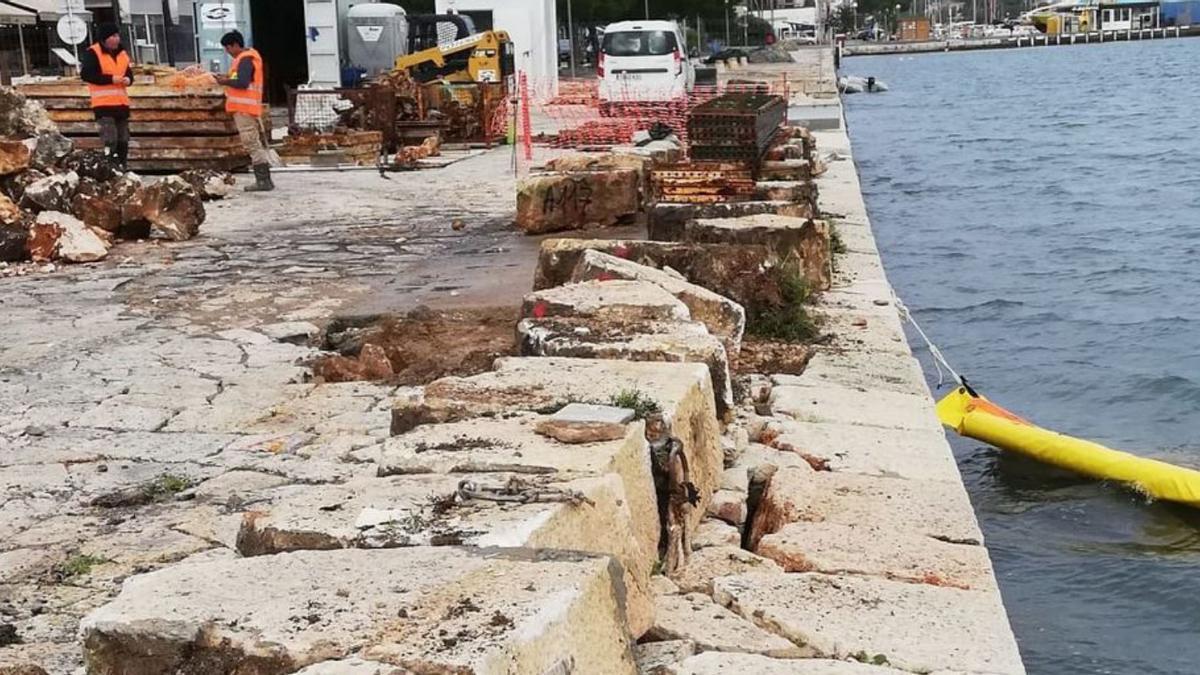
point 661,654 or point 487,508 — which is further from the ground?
point 487,508

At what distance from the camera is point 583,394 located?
417 centimetres

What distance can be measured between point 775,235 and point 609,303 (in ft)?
8.94

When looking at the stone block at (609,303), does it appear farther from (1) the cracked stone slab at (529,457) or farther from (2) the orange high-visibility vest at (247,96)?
(2) the orange high-visibility vest at (247,96)

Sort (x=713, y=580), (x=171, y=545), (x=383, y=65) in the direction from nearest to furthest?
(x=713, y=580), (x=171, y=545), (x=383, y=65)

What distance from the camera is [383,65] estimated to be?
32.0 metres

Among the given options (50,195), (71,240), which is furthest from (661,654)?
(50,195)

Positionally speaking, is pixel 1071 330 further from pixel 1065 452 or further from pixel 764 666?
pixel 764 666

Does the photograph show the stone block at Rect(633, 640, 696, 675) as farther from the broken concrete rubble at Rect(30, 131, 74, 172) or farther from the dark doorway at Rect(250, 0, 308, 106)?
the dark doorway at Rect(250, 0, 308, 106)

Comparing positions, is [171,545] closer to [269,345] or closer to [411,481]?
[411,481]

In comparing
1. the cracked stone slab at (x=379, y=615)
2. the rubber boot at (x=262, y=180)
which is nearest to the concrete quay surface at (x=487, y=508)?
the cracked stone slab at (x=379, y=615)

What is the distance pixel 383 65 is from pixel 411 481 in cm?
A: 2951

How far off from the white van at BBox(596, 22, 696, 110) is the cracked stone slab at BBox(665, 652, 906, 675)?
74.7 feet

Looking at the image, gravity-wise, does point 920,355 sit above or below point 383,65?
below

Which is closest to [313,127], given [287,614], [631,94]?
[631,94]
